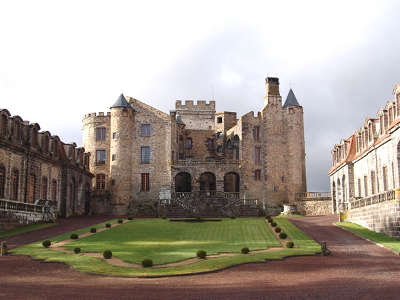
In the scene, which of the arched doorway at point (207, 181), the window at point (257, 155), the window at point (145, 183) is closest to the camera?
the window at point (145, 183)

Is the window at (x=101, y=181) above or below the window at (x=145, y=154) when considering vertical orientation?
below

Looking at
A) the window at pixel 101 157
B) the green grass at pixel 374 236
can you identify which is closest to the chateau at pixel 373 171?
the green grass at pixel 374 236

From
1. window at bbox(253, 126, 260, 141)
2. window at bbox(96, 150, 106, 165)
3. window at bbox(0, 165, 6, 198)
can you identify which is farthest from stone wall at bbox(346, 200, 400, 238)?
window at bbox(96, 150, 106, 165)

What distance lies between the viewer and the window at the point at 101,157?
6234 cm

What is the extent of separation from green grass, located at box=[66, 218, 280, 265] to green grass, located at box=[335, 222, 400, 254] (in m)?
6.10

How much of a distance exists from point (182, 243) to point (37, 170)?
63.6ft

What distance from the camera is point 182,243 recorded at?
1201 inches

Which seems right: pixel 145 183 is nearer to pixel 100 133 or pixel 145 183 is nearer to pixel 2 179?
pixel 100 133

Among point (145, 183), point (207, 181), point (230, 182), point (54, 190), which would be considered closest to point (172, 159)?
point (145, 183)

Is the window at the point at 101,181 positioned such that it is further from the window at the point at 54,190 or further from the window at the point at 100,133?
the window at the point at 54,190

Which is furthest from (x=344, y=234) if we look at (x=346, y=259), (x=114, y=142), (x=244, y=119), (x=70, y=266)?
(x=114, y=142)

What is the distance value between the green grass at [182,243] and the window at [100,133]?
21820mm

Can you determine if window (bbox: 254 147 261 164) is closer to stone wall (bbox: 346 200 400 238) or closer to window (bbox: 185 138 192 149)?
window (bbox: 185 138 192 149)

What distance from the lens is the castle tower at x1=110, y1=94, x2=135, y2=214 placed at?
195ft
